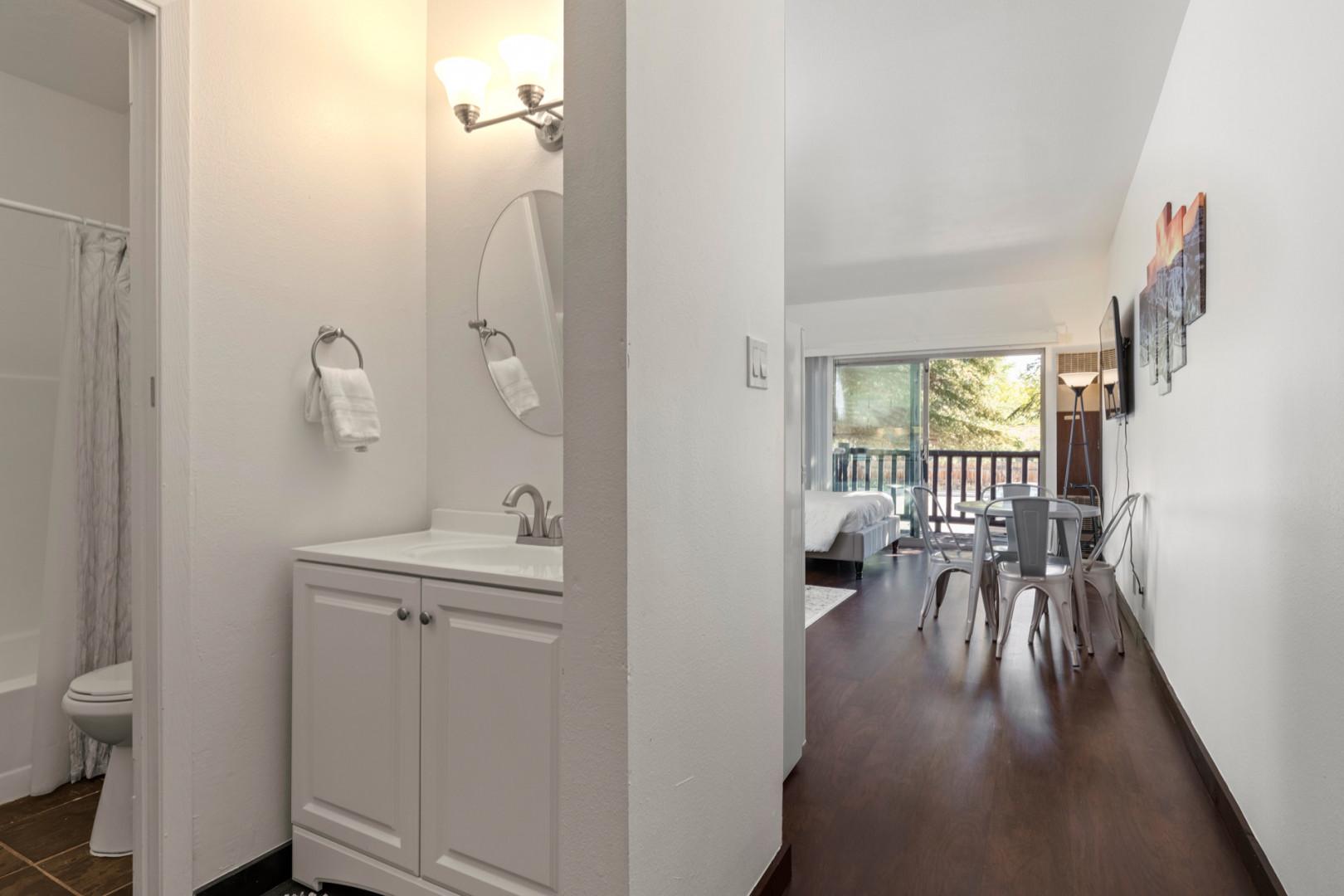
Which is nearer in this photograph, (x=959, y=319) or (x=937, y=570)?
(x=937, y=570)

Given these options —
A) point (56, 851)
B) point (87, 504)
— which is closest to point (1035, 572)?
point (56, 851)

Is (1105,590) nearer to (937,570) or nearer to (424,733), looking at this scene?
(937,570)

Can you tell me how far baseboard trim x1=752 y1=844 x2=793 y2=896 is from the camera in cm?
163

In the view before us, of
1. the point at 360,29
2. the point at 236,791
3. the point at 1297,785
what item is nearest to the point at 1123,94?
the point at 1297,785

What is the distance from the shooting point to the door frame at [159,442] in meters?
1.58

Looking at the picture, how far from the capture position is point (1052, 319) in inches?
256

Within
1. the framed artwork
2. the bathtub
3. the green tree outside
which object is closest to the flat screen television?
the framed artwork

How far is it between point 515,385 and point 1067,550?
3212mm

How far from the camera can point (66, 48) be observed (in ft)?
8.18

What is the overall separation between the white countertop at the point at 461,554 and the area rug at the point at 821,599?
261 cm

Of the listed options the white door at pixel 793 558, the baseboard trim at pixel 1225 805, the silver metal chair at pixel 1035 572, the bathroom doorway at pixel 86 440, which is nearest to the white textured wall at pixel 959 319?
the silver metal chair at pixel 1035 572

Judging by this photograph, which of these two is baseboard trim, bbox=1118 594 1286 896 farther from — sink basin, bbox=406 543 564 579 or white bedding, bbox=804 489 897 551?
white bedding, bbox=804 489 897 551

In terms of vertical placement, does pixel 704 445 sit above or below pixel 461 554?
above

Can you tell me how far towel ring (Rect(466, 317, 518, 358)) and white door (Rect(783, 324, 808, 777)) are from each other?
33.2 inches
